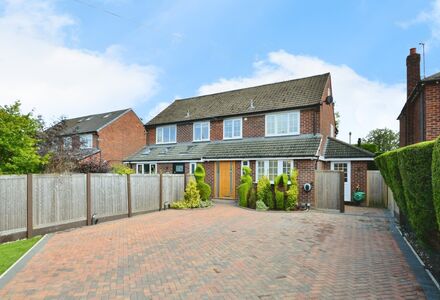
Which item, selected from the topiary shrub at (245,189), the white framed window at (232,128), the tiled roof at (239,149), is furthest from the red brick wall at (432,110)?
the white framed window at (232,128)

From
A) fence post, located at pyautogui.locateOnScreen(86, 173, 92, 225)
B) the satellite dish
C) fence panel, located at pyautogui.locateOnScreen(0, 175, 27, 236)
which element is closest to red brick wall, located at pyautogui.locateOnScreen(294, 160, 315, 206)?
the satellite dish

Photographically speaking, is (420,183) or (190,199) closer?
(420,183)

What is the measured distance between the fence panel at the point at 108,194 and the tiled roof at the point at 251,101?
35.9 ft

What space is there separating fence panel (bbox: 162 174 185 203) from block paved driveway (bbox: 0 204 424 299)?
503cm

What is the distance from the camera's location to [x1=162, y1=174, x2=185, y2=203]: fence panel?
16.0 m

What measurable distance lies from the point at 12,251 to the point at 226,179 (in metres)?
13.9

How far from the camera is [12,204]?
8961 millimetres

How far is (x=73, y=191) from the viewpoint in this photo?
432 inches

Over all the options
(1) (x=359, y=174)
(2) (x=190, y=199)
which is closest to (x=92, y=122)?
(2) (x=190, y=199)

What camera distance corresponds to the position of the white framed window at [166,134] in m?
25.3

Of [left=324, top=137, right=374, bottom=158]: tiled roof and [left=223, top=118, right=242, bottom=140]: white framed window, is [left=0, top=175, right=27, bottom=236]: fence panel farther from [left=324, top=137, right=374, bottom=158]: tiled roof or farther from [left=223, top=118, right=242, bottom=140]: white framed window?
[left=324, top=137, right=374, bottom=158]: tiled roof

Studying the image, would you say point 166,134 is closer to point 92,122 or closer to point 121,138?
point 121,138

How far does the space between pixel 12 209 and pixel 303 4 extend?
13643 millimetres

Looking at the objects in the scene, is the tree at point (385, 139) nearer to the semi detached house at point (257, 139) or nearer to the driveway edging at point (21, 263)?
the semi detached house at point (257, 139)
